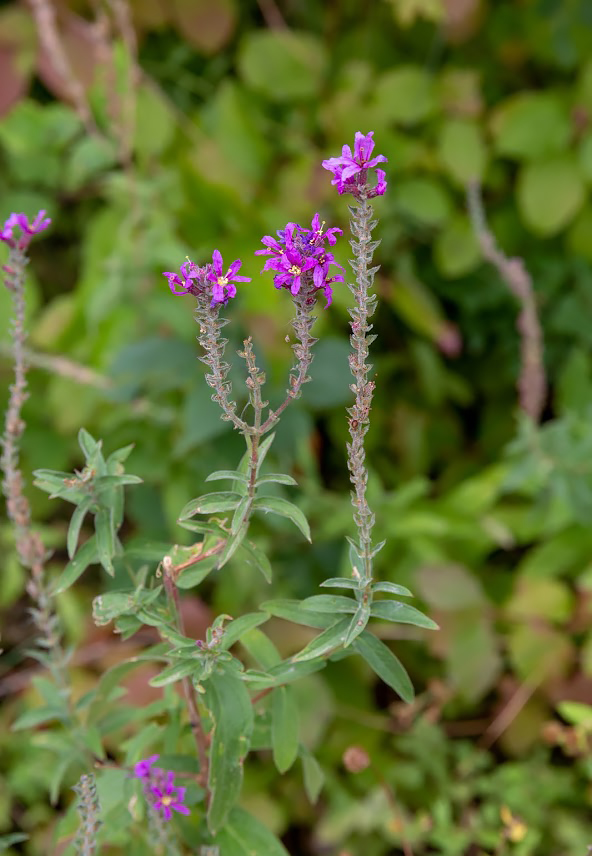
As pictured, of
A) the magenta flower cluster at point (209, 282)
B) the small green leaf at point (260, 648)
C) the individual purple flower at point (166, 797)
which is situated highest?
the magenta flower cluster at point (209, 282)

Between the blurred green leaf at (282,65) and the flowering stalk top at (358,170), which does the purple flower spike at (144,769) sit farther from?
the blurred green leaf at (282,65)

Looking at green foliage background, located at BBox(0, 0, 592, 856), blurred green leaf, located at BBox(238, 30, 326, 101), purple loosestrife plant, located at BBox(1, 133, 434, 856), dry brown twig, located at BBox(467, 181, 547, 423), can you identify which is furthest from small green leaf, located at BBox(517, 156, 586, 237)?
purple loosestrife plant, located at BBox(1, 133, 434, 856)

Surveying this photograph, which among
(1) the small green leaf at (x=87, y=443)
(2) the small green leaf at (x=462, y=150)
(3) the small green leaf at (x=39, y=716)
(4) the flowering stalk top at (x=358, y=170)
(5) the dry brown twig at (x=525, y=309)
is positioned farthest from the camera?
(2) the small green leaf at (x=462, y=150)

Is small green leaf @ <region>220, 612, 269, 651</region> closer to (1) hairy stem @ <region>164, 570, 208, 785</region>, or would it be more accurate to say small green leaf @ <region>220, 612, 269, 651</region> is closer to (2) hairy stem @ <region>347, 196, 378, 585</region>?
(1) hairy stem @ <region>164, 570, 208, 785</region>

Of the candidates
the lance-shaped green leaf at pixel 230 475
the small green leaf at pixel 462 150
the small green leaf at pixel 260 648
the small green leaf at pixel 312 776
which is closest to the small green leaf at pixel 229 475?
the lance-shaped green leaf at pixel 230 475

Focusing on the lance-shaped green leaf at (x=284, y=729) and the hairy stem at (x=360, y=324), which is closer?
the hairy stem at (x=360, y=324)

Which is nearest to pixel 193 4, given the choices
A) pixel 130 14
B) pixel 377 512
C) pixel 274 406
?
pixel 130 14
